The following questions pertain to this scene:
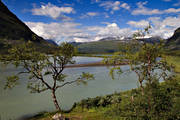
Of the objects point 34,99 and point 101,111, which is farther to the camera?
point 34,99

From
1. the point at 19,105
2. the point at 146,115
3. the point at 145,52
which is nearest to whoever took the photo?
the point at 146,115

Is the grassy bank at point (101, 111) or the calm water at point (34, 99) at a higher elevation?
the grassy bank at point (101, 111)

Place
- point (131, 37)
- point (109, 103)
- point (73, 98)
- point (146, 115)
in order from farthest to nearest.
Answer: point (73, 98) → point (109, 103) → point (131, 37) → point (146, 115)

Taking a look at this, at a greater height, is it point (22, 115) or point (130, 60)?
point (130, 60)

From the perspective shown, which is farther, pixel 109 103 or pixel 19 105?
pixel 19 105

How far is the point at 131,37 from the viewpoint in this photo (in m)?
22.7

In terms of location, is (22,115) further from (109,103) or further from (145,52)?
(145,52)

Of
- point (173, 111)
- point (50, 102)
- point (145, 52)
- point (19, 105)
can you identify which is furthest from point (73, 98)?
point (173, 111)

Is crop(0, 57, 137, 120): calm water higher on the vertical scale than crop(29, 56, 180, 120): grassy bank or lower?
lower

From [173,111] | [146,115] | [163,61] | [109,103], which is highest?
[163,61]

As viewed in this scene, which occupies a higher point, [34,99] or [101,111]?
[101,111]

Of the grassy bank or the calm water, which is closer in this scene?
the grassy bank

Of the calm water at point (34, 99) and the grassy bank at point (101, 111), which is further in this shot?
the calm water at point (34, 99)

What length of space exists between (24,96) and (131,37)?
3461cm
